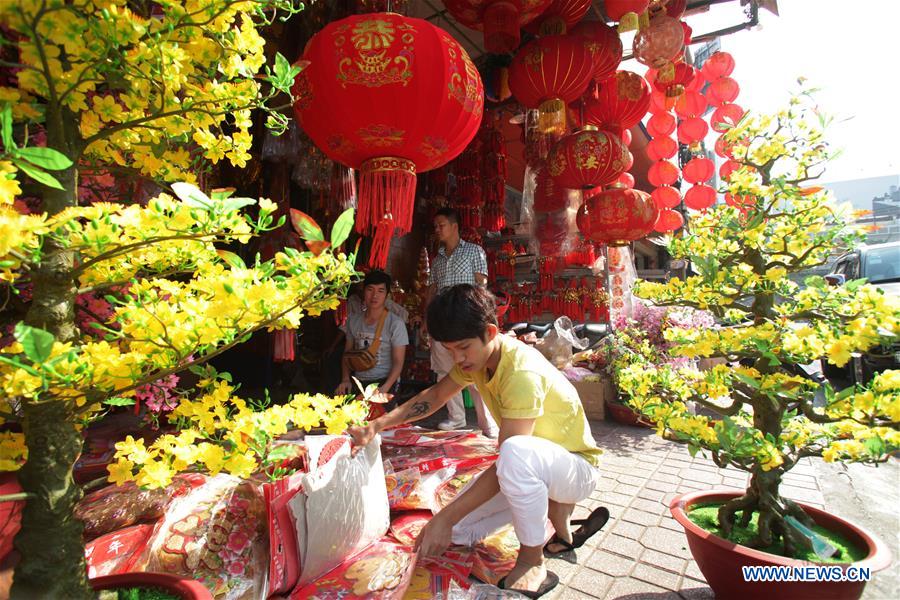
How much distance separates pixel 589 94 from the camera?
453 cm

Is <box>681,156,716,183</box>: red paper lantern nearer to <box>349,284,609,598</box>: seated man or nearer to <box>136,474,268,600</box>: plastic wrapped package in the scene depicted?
<box>349,284,609,598</box>: seated man

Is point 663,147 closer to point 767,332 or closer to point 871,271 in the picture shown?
point 871,271

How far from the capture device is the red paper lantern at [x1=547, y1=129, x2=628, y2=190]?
389cm

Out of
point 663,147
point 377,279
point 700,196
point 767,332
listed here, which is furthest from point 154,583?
point 700,196

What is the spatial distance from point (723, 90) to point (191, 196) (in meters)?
5.98

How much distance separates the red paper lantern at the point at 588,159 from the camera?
3895mm

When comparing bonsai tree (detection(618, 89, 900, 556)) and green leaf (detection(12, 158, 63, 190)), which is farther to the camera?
bonsai tree (detection(618, 89, 900, 556))

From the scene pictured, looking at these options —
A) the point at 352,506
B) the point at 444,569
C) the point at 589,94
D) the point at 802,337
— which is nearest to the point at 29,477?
the point at 352,506

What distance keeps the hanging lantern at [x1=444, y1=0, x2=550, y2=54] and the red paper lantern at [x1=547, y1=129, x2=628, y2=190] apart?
3.90ft

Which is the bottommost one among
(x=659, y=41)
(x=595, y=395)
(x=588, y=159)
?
(x=595, y=395)

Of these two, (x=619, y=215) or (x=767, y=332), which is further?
(x=619, y=215)

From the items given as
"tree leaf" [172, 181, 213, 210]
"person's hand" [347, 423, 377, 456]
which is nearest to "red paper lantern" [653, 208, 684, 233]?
"person's hand" [347, 423, 377, 456]

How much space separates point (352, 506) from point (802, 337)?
1758 mm

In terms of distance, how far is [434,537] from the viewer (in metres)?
1.74
